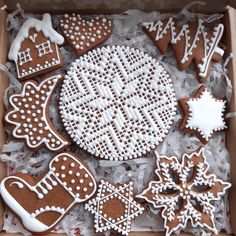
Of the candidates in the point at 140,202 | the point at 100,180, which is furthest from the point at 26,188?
the point at 140,202

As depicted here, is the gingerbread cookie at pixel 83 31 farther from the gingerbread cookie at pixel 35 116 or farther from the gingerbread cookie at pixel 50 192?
the gingerbread cookie at pixel 50 192

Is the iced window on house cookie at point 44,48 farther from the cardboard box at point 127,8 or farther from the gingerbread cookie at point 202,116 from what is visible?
the gingerbread cookie at point 202,116

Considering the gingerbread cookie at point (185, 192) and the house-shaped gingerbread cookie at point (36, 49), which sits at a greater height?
the house-shaped gingerbread cookie at point (36, 49)

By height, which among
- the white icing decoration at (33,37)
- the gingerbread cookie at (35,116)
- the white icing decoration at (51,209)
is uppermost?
the white icing decoration at (33,37)

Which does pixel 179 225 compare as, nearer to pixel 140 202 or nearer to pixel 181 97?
pixel 140 202

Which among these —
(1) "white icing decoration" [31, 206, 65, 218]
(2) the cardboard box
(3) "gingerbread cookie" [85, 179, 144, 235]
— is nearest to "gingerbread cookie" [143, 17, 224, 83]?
(2) the cardboard box

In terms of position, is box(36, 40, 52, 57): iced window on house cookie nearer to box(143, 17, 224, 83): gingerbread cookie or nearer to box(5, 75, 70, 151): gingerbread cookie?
box(5, 75, 70, 151): gingerbread cookie

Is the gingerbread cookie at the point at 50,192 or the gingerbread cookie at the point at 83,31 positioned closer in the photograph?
the gingerbread cookie at the point at 50,192

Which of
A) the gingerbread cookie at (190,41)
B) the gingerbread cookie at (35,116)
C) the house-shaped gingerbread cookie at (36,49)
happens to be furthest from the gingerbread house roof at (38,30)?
the gingerbread cookie at (190,41)
